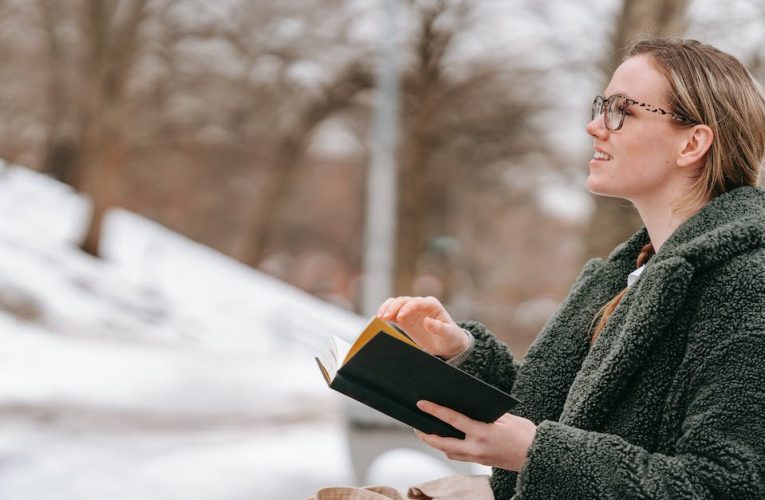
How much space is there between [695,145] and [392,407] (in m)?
0.62

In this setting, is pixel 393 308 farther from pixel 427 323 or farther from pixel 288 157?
pixel 288 157

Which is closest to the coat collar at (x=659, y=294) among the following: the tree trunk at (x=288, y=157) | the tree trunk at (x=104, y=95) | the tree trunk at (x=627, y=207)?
the tree trunk at (x=627, y=207)

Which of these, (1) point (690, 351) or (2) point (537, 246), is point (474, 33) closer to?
→ (2) point (537, 246)

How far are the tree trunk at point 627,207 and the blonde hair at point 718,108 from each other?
135 inches

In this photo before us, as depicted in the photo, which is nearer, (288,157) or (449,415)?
(449,415)

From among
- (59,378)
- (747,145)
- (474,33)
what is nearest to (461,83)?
(474,33)

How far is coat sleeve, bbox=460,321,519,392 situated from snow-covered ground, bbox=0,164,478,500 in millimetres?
326

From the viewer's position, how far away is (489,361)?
5.41 ft

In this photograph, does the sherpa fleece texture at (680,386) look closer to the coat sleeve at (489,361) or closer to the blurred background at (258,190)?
the coat sleeve at (489,361)

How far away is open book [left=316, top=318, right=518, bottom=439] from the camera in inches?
44.8

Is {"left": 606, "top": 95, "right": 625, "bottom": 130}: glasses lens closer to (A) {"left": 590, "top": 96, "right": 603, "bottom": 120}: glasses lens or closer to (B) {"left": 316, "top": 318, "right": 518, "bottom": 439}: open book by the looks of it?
(A) {"left": 590, "top": 96, "right": 603, "bottom": 120}: glasses lens

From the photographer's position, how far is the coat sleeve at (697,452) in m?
1.10

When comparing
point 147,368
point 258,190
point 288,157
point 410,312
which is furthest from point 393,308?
point 258,190

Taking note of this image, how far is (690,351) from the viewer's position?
119cm
